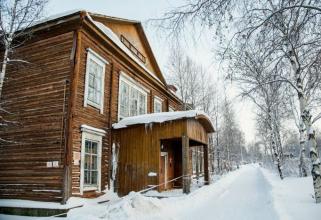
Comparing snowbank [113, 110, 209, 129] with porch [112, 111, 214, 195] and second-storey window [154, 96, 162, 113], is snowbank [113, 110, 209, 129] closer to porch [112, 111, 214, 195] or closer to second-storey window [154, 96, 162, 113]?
porch [112, 111, 214, 195]

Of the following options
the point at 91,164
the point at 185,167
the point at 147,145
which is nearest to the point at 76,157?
the point at 91,164

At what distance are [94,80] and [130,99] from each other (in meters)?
3.57

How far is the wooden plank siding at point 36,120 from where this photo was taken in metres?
11.2

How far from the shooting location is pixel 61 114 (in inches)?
452

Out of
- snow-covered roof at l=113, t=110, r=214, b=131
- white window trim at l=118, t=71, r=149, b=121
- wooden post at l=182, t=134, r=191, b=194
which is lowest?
wooden post at l=182, t=134, r=191, b=194

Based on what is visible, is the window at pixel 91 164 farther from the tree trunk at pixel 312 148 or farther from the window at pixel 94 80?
the tree trunk at pixel 312 148

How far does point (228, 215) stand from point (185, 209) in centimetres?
190

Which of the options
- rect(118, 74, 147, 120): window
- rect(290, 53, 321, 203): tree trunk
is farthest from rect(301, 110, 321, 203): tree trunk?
rect(118, 74, 147, 120): window

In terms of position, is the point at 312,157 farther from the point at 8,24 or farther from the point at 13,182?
the point at 8,24

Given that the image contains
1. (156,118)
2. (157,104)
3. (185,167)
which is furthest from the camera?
(157,104)

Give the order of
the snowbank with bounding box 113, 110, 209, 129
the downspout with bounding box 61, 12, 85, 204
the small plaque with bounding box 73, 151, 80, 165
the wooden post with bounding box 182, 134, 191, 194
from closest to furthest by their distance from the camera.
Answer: the downspout with bounding box 61, 12, 85, 204, the small plaque with bounding box 73, 151, 80, 165, the wooden post with bounding box 182, 134, 191, 194, the snowbank with bounding box 113, 110, 209, 129

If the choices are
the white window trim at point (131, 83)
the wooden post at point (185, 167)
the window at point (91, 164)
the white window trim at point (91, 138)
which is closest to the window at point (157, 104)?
the white window trim at point (131, 83)

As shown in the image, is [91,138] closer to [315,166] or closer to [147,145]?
[147,145]

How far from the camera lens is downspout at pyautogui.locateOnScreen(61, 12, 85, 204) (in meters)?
10.6
